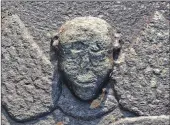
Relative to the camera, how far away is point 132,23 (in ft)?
6.61

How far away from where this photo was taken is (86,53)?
6.48 ft

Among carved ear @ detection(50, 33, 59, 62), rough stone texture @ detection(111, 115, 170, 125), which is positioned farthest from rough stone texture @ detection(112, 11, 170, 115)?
carved ear @ detection(50, 33, 59, 62)

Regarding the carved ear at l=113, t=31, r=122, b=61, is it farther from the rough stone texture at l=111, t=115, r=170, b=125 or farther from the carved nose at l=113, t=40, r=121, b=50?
the rough stone texture at l=111, t=115, r=170, b=125

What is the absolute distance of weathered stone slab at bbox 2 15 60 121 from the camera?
2.04 metres

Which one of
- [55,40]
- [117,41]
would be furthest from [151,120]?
[55,40]

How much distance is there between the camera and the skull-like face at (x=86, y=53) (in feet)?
6.45

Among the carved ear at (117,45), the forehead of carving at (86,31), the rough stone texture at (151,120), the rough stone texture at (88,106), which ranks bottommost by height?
the rough stone texture at (151,120)

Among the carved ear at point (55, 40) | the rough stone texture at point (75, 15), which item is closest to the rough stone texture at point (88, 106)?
the rough stone texture at point (75, 15)

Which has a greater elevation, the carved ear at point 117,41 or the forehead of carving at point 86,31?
the forehead of carving at point 86,31

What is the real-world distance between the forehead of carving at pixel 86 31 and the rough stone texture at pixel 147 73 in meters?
0.09

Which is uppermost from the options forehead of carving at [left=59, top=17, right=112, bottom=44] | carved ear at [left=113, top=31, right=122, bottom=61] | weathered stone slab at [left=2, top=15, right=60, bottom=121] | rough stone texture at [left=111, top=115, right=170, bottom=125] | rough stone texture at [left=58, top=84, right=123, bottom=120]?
forehead of carving at [left=59, top=17, right=112, bottom=44]

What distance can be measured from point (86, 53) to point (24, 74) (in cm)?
20

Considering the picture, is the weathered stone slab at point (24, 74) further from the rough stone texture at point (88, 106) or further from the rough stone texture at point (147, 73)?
the rough stone texture at point (147, 73)

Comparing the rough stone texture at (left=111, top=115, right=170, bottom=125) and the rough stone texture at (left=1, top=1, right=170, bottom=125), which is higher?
the rough stone texture at (left=1, top=1, right=170, bottom=125)
